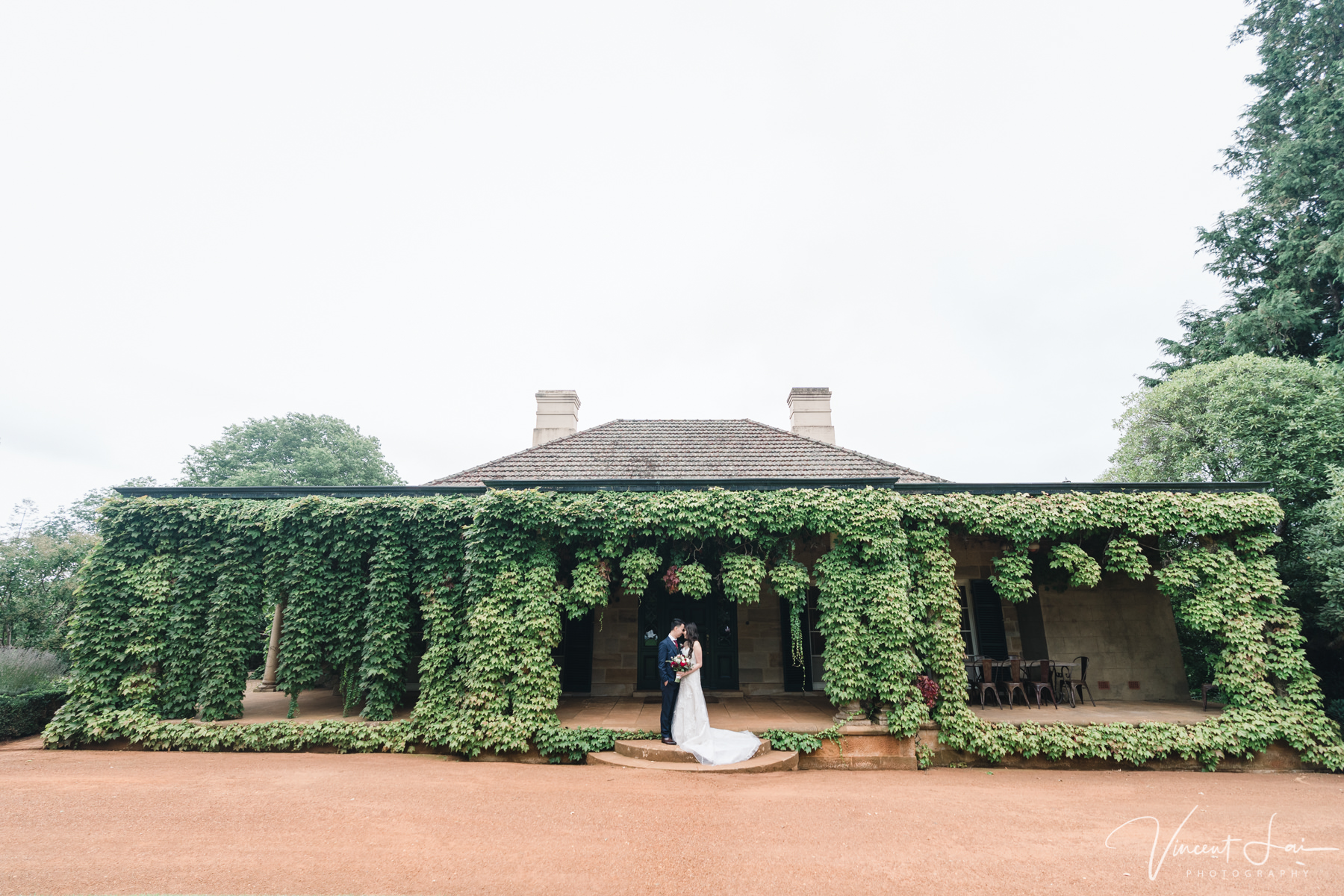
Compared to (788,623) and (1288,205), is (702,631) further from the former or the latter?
(1288,205)

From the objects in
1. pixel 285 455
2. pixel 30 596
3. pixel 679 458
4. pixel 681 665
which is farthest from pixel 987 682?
pixel 285 455

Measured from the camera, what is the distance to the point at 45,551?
12.4 meters

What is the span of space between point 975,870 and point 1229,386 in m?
12.2

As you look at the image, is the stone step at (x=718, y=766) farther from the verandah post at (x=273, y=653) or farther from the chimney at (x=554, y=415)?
the chimney at (x=554, y=415)

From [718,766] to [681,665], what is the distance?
48.5 inches

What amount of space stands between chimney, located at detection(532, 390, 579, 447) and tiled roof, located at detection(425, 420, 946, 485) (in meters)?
1.34

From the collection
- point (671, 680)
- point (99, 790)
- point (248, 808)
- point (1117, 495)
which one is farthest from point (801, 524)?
→ point (99, 790)

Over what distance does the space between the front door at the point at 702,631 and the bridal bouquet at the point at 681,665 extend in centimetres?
286

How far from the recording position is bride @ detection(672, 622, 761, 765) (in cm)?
644

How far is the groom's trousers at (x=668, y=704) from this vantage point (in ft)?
22.0

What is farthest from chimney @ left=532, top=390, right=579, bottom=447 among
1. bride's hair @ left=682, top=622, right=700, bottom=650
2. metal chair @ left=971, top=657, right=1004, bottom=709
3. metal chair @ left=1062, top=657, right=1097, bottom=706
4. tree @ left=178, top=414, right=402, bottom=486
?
tree @ left=178, top=414, right=402, bottom=486

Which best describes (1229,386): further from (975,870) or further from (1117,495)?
(975,870)

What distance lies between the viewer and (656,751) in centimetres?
652

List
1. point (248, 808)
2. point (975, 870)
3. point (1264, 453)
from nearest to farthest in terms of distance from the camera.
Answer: point (975, 870) < point (248, 808) < point (1264, 453)
